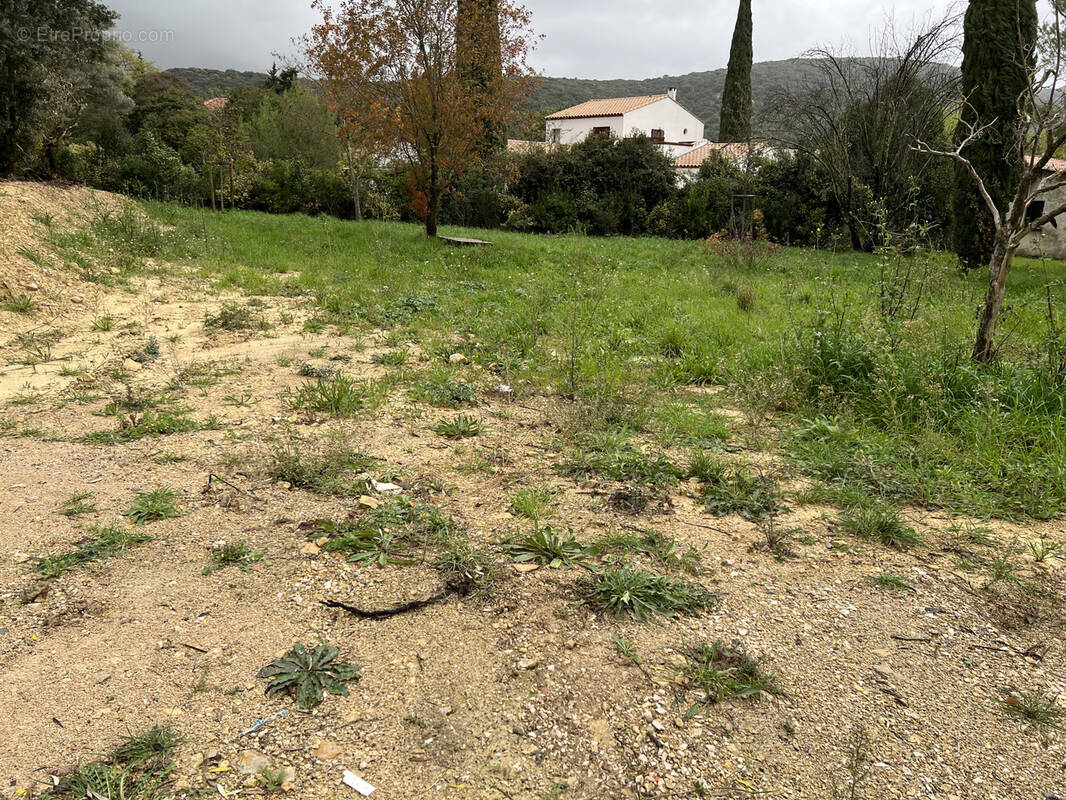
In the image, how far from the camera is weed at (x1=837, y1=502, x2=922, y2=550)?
2.97 meters

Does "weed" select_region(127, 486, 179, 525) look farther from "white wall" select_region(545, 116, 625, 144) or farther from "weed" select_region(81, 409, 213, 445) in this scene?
"white wall" select_region(545, 116, 625, 144)

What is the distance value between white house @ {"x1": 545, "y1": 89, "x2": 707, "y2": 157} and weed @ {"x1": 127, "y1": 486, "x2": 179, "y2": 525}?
4178cm

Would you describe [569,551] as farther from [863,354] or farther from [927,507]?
[863,354]

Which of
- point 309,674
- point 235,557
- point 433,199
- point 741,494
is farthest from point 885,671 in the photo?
point 433,199

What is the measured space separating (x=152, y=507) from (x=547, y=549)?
186 centimetres

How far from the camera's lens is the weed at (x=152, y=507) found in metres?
2.91

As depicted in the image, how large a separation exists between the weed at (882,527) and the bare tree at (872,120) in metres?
12.8

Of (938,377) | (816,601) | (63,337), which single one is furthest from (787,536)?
(63,337)

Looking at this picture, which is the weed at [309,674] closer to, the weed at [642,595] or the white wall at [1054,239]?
the weed at [642,595]

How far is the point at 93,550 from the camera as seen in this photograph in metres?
2.63

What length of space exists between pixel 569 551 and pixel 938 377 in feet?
10.9

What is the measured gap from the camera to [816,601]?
252 centimetres

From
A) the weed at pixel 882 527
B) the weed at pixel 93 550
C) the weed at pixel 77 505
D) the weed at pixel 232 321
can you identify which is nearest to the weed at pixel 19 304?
the weed at pixel 232 321

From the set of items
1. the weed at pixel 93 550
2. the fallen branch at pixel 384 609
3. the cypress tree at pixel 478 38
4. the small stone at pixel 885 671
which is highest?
the cypress tree at pixel 478 38
